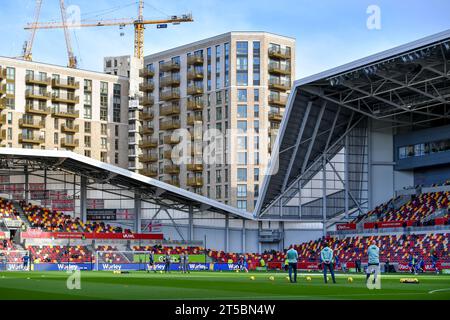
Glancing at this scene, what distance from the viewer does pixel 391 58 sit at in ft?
257

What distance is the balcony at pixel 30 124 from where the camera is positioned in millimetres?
156125

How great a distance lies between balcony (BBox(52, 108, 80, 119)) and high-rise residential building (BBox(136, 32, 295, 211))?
17.7 meters

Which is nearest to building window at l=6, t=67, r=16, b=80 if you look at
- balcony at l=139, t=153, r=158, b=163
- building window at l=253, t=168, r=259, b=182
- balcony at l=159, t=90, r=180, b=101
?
balcony at l=159, t=90, r=180, b=101

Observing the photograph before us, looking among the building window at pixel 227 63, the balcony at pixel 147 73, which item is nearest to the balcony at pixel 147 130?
the balcony at pixel 147 73

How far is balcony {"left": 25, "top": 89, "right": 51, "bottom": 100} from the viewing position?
6142 inches

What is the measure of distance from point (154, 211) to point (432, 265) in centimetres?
3871

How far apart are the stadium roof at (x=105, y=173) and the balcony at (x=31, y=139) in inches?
2327

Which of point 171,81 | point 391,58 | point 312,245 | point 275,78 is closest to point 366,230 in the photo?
point 312,245

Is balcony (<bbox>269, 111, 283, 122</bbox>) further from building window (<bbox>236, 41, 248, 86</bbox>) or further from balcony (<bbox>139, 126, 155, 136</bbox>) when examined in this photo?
balcony (<bbox>139, 126, 155, 136</bbox>)

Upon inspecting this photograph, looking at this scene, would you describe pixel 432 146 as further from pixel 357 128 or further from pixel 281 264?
pixel 281 264

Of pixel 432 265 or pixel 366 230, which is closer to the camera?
pixel 432 265

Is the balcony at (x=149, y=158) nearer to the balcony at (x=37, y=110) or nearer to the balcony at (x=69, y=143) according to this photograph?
the balcony at (x=69, y=143)

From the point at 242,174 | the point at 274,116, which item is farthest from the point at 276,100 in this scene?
the point at 242,174

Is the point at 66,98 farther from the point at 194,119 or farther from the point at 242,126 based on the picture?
the point at 242,126
